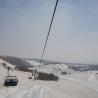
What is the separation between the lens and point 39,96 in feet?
87.4

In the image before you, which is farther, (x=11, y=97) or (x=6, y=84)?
(x=6, y=84)

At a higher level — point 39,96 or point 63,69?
point 63,69

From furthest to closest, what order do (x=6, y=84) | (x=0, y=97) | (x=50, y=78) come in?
(x=50, y=78)
(x=6, y=84)
(x=0, y=97)

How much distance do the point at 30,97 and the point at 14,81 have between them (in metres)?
12.4

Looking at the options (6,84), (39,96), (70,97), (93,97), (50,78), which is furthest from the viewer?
(50,78)

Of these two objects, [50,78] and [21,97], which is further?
[50,78]

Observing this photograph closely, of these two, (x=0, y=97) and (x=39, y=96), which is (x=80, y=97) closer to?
(x=39, y=96)

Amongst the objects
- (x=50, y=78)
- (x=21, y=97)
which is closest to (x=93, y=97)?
(x=21, y=97)

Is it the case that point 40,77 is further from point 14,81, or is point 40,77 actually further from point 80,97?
point 80,97

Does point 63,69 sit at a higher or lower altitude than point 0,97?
higher

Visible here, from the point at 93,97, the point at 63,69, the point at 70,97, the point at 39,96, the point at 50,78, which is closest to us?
the point at 39,96

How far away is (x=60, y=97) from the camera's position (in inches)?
1076

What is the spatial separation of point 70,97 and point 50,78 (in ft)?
104

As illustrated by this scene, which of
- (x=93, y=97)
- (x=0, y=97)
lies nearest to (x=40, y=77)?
(x=93, y=97)
